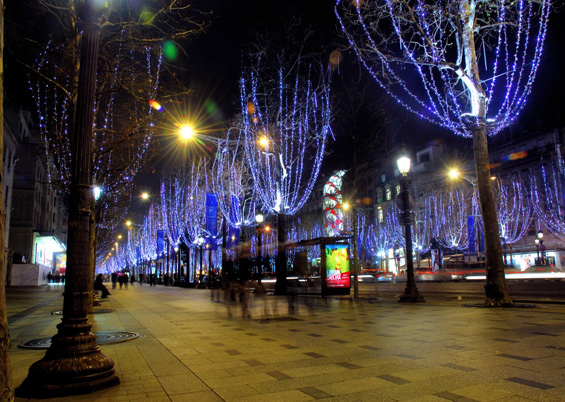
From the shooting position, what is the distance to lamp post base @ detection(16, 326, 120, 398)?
4.57m

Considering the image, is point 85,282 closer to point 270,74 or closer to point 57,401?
point 57,401

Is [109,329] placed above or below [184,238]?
below

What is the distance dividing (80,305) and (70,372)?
2.41 ft

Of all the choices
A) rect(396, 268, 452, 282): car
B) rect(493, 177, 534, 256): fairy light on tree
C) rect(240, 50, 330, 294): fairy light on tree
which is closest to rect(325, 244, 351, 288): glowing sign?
rect(240, 50, 330, 294): fairy light on tree

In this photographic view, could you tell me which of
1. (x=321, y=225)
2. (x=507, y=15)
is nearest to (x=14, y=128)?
(x=321, y=225)

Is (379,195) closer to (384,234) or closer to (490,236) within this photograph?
(384,234)

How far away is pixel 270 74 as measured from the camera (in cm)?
2400

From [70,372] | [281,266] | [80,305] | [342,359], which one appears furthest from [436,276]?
[70,372]

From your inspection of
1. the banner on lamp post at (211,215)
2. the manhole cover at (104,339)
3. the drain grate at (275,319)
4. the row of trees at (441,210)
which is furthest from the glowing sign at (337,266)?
the row of trees at (441,210)

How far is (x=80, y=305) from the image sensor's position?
4.99 metres

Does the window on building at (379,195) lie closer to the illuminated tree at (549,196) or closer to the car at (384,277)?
the car at (384,277)

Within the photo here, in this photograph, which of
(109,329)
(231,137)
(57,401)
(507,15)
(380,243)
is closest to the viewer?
(57,401)

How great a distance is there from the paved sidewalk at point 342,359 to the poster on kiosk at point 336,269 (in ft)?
24.8

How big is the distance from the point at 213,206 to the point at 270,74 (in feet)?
28.5
